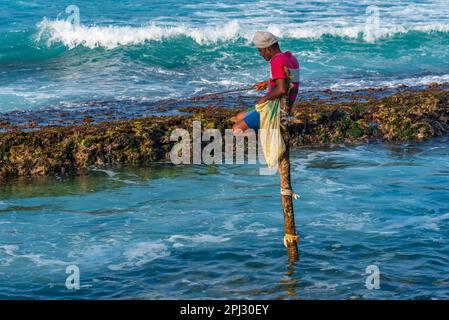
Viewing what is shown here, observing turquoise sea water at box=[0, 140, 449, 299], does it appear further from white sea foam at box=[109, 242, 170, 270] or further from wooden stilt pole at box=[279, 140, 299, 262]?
wooden stilt pole at box=[279, 140, 299, 262]

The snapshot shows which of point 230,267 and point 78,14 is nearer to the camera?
point 230,267

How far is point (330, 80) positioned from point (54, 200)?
11.0m

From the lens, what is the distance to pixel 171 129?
14273 millimetres

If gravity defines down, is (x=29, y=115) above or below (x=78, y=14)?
below

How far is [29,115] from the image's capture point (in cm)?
1653

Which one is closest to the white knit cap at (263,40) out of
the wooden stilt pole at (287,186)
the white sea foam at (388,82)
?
the wooden stilt pole at (287,186)

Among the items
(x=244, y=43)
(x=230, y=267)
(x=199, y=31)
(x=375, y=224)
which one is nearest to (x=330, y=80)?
(x=244, y=43)

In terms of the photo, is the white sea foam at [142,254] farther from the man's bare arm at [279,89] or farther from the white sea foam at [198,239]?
the man's bare arm at [279,89]

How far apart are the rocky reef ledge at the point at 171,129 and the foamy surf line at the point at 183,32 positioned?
11.1 m

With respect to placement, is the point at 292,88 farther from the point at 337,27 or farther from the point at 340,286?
the point at 337,27

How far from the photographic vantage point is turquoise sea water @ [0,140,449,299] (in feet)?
29.5

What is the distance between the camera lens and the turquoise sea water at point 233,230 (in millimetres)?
8992

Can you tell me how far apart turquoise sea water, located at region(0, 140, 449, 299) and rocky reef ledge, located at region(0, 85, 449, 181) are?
0.44 metres

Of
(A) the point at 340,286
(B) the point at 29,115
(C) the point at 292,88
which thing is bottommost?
(A) the point at 340,286
